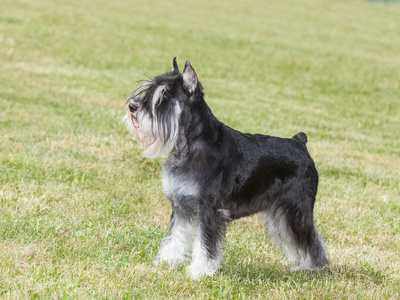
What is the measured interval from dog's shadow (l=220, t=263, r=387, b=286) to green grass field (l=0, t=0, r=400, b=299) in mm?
20

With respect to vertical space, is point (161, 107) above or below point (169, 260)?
above

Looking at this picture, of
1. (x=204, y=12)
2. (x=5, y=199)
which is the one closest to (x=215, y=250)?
(x=5, y=199)

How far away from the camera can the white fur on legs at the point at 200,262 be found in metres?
4.66

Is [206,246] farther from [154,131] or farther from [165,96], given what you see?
[165,96]

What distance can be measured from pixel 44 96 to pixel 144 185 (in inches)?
228

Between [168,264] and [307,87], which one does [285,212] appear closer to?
[168,264]

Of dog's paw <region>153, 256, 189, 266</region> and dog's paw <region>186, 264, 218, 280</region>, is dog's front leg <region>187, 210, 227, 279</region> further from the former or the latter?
dog's paw <region>153, 256, 189, 266</region>

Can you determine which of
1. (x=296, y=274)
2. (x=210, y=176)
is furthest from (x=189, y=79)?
(x=296, y=274)

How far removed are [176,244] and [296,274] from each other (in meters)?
1.21

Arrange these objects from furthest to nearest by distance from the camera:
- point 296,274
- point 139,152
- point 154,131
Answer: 1. point 139,152
2. point 296,274
3. point 154,131

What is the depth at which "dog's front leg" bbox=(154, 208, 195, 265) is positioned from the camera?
500cm

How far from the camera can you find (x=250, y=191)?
5.01 metres

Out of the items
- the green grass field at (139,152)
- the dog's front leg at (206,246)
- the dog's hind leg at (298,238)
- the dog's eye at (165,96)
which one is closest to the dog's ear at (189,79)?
the dog's eye at (165,96)

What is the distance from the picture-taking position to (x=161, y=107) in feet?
15.2
